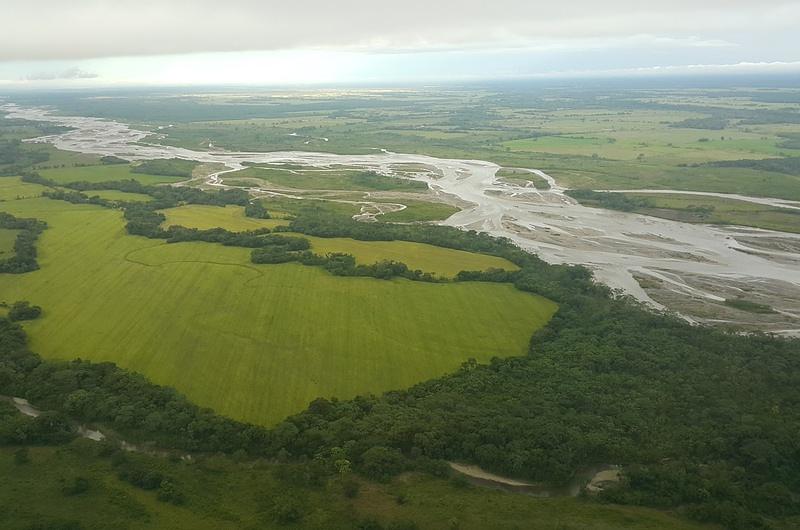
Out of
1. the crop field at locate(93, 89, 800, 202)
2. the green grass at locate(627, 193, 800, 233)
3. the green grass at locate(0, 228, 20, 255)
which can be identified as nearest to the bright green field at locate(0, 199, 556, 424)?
the green grass at locate(0, 228, 20, 255)

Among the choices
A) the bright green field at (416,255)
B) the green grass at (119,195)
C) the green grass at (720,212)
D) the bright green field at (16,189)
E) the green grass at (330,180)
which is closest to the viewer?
the bright green field at (416,255)

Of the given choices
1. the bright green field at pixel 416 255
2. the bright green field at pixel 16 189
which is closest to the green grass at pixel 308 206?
the bright green field at pixel 416 255

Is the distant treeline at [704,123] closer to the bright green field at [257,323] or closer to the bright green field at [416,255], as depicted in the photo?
the bright green field at [416,255]

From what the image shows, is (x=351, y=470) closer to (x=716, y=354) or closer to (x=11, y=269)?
(x=716, y=354)

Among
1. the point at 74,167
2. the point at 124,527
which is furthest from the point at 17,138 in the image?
the point at 124,527

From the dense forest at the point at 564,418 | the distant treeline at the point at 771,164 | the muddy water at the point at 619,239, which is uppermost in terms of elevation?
the distant treeline at the point at 771,164

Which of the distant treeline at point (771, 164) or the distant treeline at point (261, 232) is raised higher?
the distant treeline at point (771, 164)
